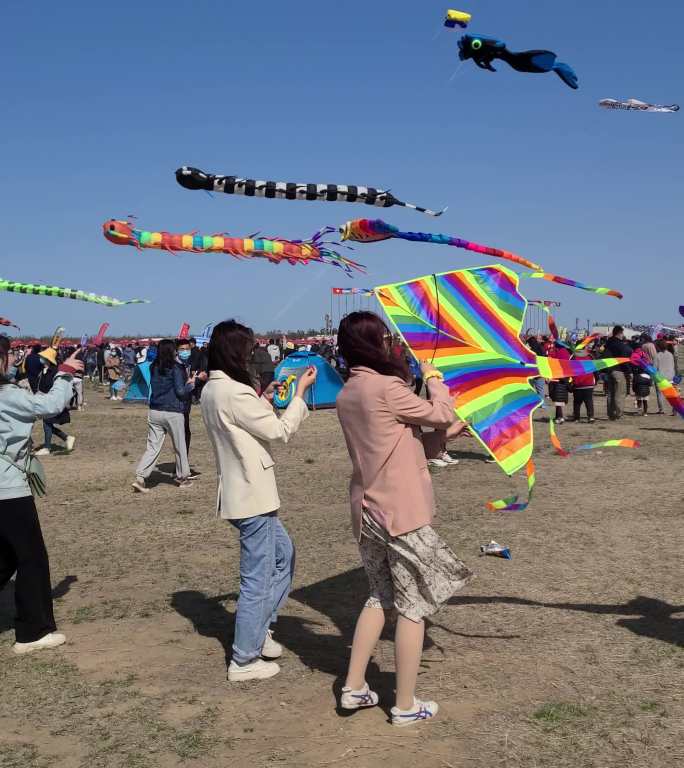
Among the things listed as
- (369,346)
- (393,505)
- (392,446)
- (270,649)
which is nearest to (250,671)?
(270,649)

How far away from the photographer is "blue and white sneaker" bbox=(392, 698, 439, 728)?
10.9 ft

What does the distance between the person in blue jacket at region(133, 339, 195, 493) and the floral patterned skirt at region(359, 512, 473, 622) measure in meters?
5.37

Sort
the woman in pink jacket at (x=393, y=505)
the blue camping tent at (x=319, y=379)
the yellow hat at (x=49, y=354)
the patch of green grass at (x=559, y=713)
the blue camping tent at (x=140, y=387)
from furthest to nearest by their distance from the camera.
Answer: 1. the blue camping tent at (x=140, y=387)
2. the blue camping tent at (x=319, y=379)
3. the yellow hat at (x=49, y=354)
4. the patch of green grass at (x=559, y=713)
5. the woman in pink jacket at (x=393, y=505)

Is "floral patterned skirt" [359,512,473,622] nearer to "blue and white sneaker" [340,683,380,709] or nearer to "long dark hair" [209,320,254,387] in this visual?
"blue and white sneaker" [340,683,380,709]

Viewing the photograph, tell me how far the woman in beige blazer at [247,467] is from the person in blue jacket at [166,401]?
4.65 m

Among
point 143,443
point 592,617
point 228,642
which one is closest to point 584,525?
point 592,617

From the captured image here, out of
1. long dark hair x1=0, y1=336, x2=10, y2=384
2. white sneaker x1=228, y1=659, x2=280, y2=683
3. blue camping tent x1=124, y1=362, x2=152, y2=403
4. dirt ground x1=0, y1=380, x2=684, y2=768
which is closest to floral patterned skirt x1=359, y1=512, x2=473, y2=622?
dirt ground x1=0, y1=380, x2=684, y2=768

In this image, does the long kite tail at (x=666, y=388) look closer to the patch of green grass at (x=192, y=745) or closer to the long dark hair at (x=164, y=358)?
the patch of green grass at (x=192, y=745)

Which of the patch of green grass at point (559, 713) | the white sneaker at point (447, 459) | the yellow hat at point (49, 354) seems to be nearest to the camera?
the patch of green grass at point (559, 713)

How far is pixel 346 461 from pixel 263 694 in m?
7.28

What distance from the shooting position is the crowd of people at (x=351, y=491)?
10.9 feet

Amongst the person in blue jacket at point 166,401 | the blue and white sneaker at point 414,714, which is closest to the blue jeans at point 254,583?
the blue and white sneaker at point 414,714

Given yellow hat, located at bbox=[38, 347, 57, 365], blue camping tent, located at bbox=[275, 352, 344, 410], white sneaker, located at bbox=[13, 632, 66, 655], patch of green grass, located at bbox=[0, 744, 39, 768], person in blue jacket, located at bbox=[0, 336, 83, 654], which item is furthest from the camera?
blue camping tent, located at bbox=[275, 352, 344, 410]

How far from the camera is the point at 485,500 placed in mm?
8164
